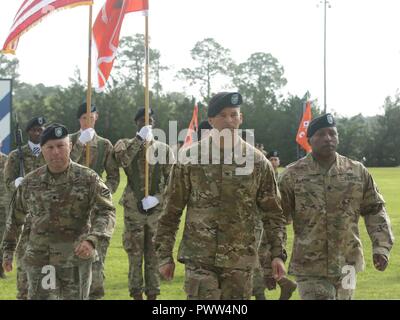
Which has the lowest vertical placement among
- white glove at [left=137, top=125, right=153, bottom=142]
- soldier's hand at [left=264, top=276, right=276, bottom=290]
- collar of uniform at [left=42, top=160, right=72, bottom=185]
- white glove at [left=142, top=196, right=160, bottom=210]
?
soldier's hand at [left=264, top=276, right=276, bottom=290]

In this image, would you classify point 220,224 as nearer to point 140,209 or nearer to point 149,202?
point 149,202

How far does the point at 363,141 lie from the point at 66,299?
6432cm

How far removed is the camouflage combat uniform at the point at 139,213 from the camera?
8938 mm

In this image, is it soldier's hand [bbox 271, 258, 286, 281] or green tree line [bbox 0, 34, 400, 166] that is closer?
soldier's hand [bbox 271, 258, 286, 281]

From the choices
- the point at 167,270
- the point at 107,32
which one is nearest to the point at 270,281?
the point at 167,270

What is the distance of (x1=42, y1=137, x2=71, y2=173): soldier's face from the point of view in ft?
19.4

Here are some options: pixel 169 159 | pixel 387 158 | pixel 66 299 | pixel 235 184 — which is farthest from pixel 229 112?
pixel 387 158

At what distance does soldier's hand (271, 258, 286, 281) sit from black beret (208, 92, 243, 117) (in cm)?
117

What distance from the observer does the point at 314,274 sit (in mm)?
5930

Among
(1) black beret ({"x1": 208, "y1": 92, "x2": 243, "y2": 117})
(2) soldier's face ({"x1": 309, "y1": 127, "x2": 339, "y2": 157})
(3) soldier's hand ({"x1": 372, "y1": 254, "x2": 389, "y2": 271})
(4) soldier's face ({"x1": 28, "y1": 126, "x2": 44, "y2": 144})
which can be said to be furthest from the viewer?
(4) soldier's face ({"x1": 28, "y1": 126, "x2": 44, "y2": 144})

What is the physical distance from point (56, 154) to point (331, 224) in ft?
7.67

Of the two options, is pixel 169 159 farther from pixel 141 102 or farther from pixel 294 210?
pixel 141 102

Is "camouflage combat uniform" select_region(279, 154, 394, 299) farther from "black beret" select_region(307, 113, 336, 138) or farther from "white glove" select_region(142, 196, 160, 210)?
"white glove" select_region(142, 196, 160, 210)

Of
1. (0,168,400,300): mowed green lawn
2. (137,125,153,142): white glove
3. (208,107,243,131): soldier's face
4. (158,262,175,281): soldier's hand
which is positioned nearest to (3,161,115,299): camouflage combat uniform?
(158,262,175,281): soldier's hand
